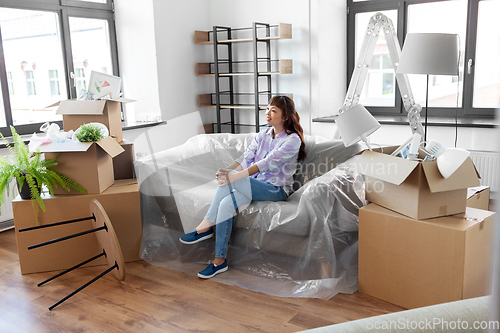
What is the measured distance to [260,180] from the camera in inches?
97.8

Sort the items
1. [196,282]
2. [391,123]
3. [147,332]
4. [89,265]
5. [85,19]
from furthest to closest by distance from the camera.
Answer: [85,19], [391,123], [89,265], [196,282], [147,332]

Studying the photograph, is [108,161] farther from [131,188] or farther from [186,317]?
[186,317]

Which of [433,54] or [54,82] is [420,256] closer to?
[433,54]

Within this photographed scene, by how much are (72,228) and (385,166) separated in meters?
1.77

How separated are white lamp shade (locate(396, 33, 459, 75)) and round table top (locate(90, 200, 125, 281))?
1.71 metres

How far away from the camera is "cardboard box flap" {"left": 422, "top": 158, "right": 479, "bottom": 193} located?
1.74 meters

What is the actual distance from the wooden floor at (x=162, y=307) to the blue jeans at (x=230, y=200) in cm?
25

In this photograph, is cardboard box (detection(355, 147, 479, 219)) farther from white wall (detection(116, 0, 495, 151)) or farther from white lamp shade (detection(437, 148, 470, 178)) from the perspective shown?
white wall (detection(116, 0, 495, 151))

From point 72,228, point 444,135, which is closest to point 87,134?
point 72,228

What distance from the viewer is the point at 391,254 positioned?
194 centimetres

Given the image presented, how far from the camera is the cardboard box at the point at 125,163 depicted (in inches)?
107

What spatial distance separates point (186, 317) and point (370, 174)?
3.46 ft

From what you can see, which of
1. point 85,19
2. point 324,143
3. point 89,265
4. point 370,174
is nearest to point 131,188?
point 89,265

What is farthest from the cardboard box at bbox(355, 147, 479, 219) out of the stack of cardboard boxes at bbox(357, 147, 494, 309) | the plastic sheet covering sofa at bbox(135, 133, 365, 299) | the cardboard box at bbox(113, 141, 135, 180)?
the cardboard box at bbox(113, 141, 135, 180)
